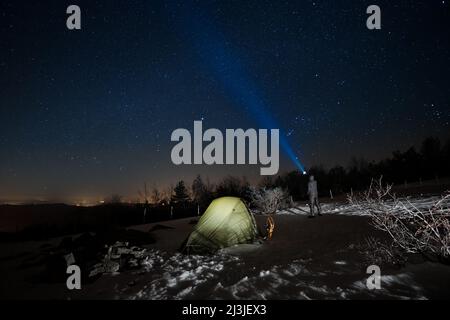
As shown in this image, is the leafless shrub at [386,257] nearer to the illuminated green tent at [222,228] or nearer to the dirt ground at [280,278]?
the dirt ground at [280,278]

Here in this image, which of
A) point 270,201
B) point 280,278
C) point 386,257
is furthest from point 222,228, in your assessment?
point 270,201

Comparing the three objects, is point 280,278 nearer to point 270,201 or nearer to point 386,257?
point 386,257

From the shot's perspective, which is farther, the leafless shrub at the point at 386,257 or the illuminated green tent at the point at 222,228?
the illuminated green tent at the point at 222,228

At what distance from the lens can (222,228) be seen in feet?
30.3

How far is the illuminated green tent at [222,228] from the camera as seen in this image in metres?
8.95

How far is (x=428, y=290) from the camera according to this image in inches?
187

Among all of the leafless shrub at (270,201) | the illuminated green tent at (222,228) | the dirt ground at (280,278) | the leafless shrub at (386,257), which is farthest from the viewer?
the leafless shrub at (270,201)

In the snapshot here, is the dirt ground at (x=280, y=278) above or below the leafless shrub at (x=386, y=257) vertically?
below

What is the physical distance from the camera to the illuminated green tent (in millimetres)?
8945

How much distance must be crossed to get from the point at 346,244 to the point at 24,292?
888cm

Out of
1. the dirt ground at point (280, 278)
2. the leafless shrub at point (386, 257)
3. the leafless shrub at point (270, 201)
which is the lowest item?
the leafless shrub at point (270, 201)

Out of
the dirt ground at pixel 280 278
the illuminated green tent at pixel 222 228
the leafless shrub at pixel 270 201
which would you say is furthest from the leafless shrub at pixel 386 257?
the leafless shrub at pixel 270 201
